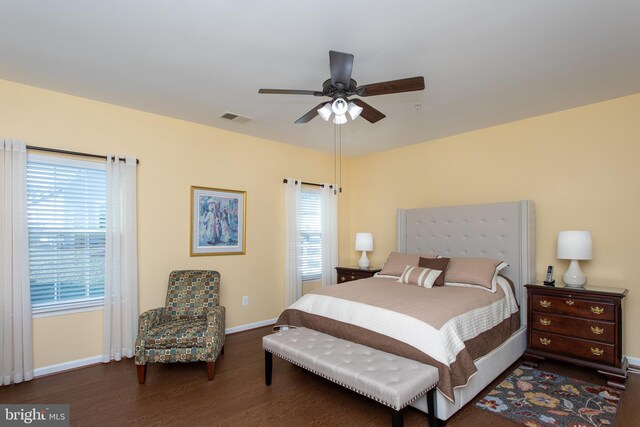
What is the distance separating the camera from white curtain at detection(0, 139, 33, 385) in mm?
2992

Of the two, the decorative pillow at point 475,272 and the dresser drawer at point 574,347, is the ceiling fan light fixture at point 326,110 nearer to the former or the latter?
the decorative pillow at point 475,272

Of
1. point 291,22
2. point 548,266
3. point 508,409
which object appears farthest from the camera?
point 548,266

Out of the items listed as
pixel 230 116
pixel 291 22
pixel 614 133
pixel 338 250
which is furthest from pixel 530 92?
pixel 338 250

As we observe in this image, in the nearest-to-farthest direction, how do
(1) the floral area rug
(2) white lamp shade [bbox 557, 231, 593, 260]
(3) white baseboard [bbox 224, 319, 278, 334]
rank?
(1) the floral area rug < (2) white lamp shade [bbox 557, 231, 593, 260] < (3) white baseboard [bbox 224, 319, 278, 334]

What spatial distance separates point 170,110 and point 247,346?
2810mm

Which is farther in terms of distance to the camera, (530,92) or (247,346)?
(247,346)

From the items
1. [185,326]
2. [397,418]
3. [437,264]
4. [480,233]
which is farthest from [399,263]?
[185,326]

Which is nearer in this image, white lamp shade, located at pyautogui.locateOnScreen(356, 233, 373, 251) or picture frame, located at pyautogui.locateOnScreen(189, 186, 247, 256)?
picture frame, located at pyautogui.locateOnScreen(189, 186, 247, 256)

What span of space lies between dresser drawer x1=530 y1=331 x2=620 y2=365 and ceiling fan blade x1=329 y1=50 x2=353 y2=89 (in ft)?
10.1

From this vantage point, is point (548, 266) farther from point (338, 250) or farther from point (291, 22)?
point (291, 22)

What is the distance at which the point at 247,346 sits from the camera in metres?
4.02

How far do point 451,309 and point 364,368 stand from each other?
93cm

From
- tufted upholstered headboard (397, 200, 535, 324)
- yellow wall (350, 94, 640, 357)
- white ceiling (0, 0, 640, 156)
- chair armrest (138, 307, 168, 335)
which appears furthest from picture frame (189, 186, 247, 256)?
yellow wall (350, 94, 640, 357)

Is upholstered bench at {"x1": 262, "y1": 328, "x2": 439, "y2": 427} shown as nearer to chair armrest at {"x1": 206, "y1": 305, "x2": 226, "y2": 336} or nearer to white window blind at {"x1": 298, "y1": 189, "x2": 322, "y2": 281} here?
chair armrest at {"x1": 206, "y1": 305, "x2": 226, "y2": 336}
